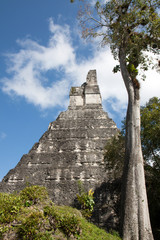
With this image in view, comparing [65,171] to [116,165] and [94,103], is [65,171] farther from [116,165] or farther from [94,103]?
[94,103]

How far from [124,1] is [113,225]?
8.38 meters

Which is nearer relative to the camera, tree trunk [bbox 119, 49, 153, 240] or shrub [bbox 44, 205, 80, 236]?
shrub [bbox 44, 205, 80, 236]

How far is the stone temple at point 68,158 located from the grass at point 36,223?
1.89 metres

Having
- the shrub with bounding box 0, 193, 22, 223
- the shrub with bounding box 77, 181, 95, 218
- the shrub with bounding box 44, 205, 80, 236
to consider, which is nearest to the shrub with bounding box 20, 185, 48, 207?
the shrub with bounding box 0, 193, 22, 223

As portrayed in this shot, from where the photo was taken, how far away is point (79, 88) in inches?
465

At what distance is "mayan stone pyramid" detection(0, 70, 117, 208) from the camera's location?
A: 664 centimetres

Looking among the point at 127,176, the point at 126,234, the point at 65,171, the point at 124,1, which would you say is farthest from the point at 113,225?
the point at 124,1

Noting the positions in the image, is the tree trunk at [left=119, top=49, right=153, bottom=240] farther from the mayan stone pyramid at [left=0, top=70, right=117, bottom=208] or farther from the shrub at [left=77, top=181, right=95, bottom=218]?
the mayan stone pyramid at [left=0, top=70, right=117, bottom=208]

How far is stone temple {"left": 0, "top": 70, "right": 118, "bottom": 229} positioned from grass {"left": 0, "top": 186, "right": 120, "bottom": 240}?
189 centimetres

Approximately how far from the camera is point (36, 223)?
359cm

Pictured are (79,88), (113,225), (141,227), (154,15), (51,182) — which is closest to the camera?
(141,227)

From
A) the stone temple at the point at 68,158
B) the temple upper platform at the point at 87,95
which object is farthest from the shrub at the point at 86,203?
the temple upper platform at the point at 87,95

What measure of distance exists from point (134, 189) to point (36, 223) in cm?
253

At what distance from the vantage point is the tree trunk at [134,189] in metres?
4.34
